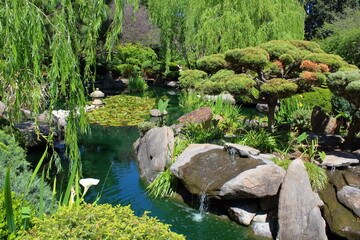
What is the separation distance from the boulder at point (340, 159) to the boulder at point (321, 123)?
1.63 metres

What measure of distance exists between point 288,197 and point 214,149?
5.96 feet

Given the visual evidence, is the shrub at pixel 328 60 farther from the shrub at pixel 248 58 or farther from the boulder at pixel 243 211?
the boulder at pixel 243 211

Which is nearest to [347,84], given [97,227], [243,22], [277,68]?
[277,68]

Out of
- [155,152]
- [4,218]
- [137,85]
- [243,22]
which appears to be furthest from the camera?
[137,85]

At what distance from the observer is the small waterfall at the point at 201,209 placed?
5.51m

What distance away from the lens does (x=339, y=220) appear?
4660 millimetres

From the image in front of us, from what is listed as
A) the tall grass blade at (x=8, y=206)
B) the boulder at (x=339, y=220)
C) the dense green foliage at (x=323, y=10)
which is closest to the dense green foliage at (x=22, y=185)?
the tall grass blade at (x=8, y=206)

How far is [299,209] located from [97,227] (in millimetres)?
3265

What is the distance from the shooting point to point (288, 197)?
193 inches

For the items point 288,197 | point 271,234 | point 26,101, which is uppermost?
point 26,101

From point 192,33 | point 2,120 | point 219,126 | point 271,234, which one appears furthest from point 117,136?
point 192,33

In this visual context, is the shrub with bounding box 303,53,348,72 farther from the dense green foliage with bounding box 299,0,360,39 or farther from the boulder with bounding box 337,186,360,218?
the dense green foliage with bounding box 299,0,360,39

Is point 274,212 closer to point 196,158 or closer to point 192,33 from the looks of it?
point 196,158

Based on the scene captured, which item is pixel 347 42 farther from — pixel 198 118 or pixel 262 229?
pixel 262 229
